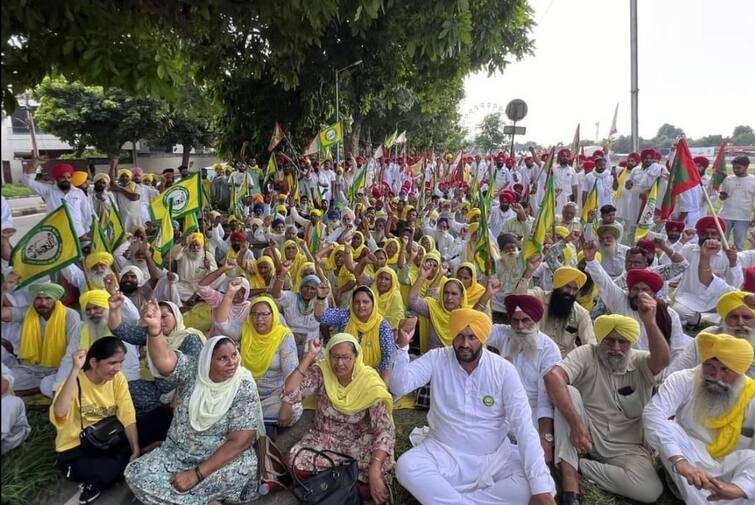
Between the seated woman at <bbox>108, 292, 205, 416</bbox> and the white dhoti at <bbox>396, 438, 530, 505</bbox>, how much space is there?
1669 millimetres

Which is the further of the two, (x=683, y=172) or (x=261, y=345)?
(x=683, y=172)

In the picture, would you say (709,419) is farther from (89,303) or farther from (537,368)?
(89,303)

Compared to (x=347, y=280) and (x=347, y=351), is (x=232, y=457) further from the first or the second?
(x=347, y=280)

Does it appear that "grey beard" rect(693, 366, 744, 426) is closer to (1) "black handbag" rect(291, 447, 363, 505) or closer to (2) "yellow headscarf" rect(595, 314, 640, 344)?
(2) "yellow headscarf" rect(595, 314, 640, 344)

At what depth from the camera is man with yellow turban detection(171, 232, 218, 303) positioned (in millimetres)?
6391

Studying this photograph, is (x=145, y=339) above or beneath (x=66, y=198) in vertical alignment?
beneath

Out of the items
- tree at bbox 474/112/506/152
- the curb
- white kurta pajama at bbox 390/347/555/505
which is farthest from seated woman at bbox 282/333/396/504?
tree at bbox 474/112/506/152

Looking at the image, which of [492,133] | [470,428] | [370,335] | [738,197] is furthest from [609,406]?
[492,133]

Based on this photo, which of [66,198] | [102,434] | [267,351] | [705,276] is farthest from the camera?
[66,198]

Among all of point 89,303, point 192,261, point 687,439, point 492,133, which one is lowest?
point 687,439

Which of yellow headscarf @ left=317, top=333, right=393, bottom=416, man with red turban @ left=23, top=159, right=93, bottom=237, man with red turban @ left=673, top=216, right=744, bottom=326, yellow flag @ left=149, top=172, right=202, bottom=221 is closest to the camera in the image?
yellow headscarf @ left=317, top=333, right=393, bottom=416

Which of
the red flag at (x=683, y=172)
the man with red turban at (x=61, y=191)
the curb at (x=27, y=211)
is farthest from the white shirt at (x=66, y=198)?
the curb at (x=27, y=211)

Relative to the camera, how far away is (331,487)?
308cm

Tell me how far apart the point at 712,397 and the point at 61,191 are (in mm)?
7171
